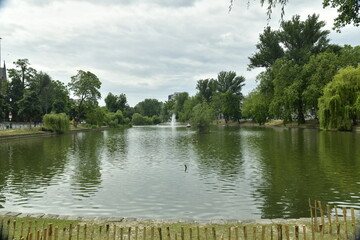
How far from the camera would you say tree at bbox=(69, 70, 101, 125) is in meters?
82.5

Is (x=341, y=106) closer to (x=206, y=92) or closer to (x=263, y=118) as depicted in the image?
(x=263, y=118)

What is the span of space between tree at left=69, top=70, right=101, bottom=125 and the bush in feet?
71.2

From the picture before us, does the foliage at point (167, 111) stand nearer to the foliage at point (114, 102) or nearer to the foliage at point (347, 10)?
the foliage at point (114, 102)

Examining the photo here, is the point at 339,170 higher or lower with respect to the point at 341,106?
lower

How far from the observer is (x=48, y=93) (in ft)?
290

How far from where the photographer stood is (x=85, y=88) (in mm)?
83625

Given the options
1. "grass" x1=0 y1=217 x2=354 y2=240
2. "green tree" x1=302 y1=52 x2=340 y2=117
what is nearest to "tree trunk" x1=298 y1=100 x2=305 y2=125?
"green tree" x1=302 y1=52 x2=340 y2=117

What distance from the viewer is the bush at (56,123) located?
59.1 meters

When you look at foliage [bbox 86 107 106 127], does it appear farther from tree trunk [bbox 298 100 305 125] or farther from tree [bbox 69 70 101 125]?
tree trunk [bbox 298 100 305 125]

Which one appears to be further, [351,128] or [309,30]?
[309,30]

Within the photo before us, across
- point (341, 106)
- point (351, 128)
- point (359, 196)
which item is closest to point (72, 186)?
point (359, 196)

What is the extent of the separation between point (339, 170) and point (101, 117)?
82018mm

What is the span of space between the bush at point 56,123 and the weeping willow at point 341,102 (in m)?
52.7

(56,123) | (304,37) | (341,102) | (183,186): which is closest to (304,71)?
(304,37)
